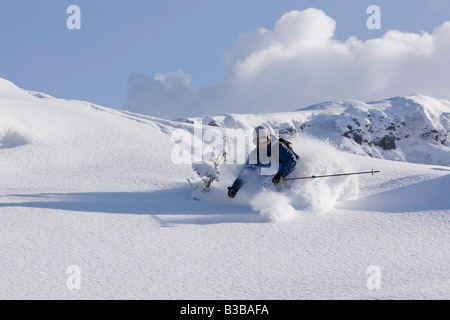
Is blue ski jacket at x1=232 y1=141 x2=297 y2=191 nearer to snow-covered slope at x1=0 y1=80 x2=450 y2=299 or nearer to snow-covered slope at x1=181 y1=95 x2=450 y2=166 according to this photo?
snow-covered slope at x1=0 y1=80 x2=450 y2=299

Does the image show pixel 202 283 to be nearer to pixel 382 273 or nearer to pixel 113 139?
pixel 382 273

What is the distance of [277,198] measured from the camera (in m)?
6.54

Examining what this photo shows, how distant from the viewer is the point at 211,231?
17.9 feet

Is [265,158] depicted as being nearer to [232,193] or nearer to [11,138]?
[232,193]

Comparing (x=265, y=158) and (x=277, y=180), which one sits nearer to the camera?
(x=277, y=180)

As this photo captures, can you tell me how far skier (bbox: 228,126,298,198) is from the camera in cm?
651

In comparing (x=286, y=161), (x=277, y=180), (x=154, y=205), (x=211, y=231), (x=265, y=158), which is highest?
(x=265, y=158)

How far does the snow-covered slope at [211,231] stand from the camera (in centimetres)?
375

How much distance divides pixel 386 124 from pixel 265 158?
478 feet

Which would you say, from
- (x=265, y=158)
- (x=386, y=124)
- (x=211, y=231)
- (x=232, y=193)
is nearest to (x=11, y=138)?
(x=232, y=193)

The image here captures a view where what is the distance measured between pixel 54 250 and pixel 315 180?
13.3 feet

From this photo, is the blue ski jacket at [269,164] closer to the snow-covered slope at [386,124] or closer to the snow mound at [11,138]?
the snow mound at [11,138]

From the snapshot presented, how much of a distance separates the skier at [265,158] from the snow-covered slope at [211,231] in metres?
0.30

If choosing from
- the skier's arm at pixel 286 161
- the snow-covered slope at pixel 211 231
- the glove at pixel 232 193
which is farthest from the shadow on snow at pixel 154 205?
the skier's arm at pixel 286 161
